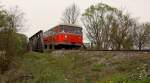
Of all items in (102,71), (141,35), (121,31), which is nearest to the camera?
(102,71)

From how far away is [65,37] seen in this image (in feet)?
106

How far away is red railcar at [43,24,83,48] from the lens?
32.2 m

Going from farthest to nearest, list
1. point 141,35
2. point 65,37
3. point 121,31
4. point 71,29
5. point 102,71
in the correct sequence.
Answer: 1. point 141,35
2. point 121,31
3. point 71,29
4. point 65,37
5. point 102,71

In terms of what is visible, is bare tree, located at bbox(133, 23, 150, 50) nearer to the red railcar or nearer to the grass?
the red railcar

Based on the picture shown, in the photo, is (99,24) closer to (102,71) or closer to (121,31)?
(121,31)

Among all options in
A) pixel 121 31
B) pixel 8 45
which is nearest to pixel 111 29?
pixel 121 31

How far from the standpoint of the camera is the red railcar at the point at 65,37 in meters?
32.2

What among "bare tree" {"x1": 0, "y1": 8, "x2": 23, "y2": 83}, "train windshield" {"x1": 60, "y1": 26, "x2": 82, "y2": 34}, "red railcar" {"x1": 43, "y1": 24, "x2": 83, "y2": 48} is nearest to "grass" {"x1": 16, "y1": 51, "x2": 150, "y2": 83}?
"bare tree" {"x1": 0, "y1": 8, "x2": 23, "y2": 83}

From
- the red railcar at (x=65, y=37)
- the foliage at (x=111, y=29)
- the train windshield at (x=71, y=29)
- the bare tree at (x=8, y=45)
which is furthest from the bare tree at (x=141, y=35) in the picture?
the bare tree at (x=8, y=45)

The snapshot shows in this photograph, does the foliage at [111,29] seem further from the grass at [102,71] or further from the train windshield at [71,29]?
the grass at [102,71]

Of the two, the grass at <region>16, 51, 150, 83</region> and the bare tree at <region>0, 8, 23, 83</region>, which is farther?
the bare tree at <region>0, 8, 23, 83</region>

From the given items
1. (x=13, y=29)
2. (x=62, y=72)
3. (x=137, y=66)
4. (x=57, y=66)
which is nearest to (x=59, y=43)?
(x=13, y=29)

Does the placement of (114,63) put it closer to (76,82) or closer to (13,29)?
(76,82)

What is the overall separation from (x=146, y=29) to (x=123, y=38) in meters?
14.1
